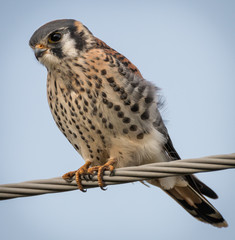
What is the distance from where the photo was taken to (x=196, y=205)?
171 inches

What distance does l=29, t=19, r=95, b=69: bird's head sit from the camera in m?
4.09

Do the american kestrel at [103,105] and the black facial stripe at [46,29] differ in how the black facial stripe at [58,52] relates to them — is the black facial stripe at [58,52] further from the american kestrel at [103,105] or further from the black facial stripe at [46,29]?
the black facial stripe at [46,29]

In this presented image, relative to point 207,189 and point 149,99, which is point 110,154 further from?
point 207,189

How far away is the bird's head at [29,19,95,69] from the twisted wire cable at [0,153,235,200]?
1.57 m

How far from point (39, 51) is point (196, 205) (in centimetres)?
205

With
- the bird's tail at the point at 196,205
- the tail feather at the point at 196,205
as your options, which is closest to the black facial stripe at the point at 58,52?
the bird's tail at the point at 196,205

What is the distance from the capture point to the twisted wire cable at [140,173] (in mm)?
2344

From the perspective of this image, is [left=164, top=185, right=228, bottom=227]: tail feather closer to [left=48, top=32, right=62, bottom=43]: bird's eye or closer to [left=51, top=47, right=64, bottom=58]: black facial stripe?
[left=51, top=47, right=64, bottom=58]: black facial stripe

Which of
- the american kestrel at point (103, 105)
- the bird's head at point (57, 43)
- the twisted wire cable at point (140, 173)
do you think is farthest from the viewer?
the bird's head at point (57, 43)

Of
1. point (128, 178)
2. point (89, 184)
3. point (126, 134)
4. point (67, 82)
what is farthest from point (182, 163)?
point (67, 82)

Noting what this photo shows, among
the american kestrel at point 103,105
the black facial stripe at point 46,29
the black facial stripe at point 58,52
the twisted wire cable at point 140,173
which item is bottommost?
the twisted wire cable at point 140,173

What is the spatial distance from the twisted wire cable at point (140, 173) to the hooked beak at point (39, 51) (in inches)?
63.8

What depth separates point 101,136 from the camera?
12.9ft

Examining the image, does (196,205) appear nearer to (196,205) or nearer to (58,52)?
(196,205)
